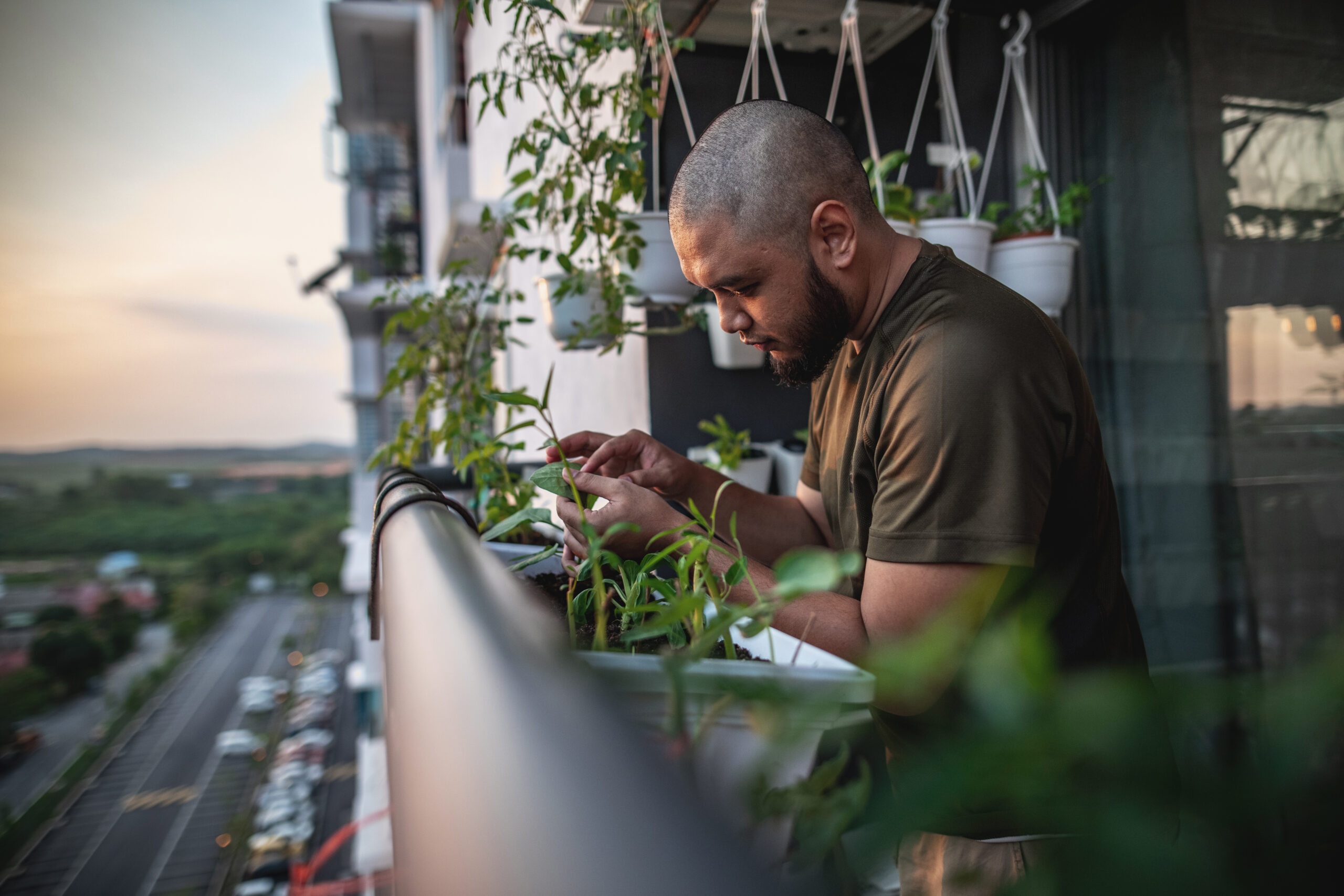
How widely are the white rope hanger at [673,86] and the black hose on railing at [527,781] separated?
131 cm

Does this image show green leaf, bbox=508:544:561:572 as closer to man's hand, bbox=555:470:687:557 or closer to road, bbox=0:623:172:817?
man's hand, bbox=555:470:687:557

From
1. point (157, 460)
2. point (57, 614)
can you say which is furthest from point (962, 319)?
point (157, 460)

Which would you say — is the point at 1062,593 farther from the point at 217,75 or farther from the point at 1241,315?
the point at 217,75

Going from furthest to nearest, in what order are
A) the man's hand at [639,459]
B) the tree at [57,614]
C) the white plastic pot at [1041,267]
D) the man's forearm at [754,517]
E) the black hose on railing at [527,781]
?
the tree at [57,614], the white plastic pot at [1041,267], the man's forearm at [754,517], the man's hand at [639,459], the black hose on railing at [527,781]

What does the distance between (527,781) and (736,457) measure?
1460 mm

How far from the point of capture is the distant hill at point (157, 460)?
16.4 meters

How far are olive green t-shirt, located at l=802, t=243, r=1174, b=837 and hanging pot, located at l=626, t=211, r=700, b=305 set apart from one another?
0.51 meters

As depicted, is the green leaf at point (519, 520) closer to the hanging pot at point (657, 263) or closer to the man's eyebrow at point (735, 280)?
the man's eyebrow at point (735, 280)

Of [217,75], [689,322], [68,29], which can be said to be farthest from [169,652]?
[689,322]

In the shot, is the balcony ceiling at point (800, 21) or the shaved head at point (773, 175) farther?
the balcony ceiling at point (800, 21)

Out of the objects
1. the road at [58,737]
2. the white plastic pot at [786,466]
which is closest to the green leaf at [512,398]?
the white plastic pot at [786,466]


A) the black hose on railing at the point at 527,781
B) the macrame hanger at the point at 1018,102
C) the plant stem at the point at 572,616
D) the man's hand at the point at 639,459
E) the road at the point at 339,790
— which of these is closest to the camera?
the black hose on railing at the point at 527,781

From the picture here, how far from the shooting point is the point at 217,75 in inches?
718

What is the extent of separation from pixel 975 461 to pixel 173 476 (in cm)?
2528
